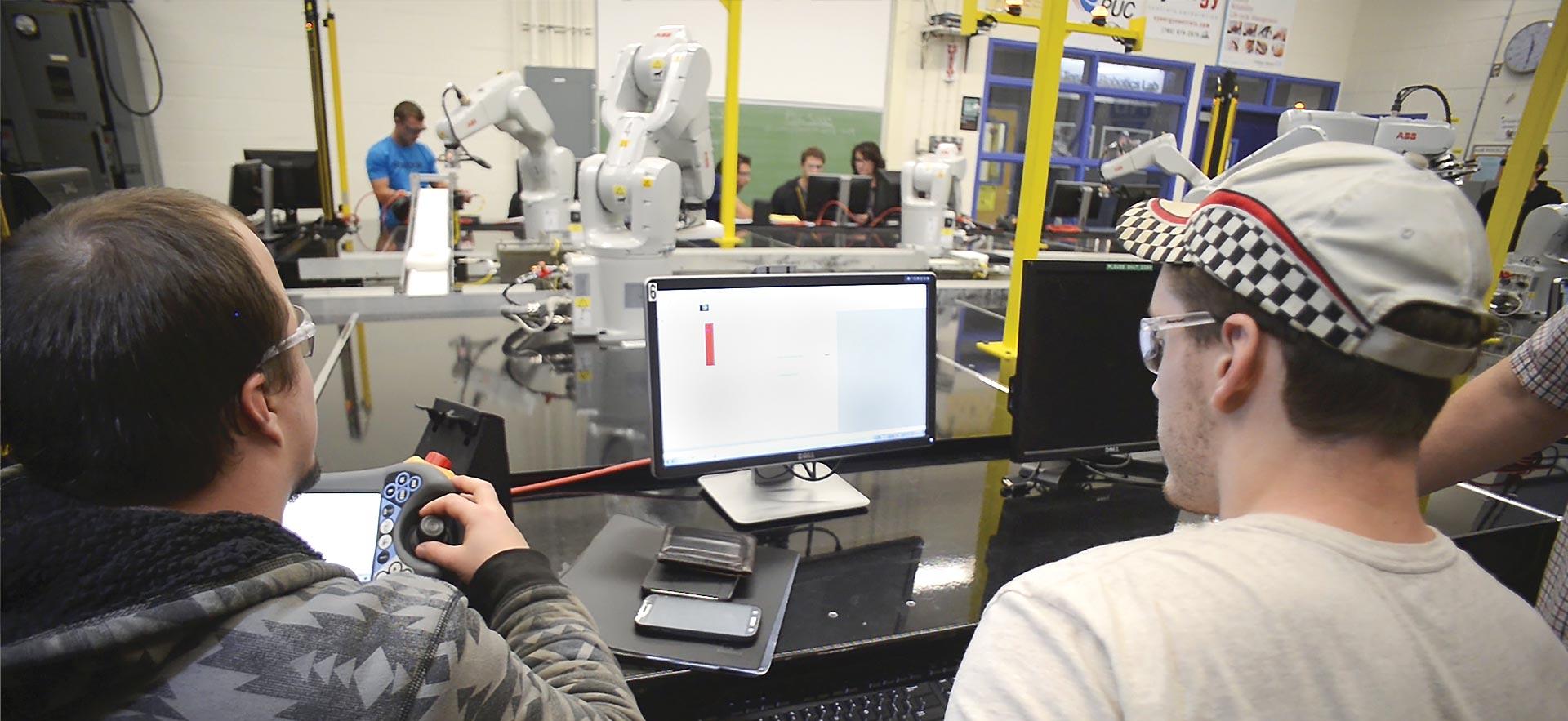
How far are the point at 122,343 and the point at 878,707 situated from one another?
0.86 metres

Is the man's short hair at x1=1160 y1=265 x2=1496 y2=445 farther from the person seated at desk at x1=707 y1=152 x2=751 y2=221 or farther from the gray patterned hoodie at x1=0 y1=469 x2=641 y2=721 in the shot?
the person seated at desk at x1=707 y1=152 x2=751 y2=221

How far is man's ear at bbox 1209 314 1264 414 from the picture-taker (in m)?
0.63

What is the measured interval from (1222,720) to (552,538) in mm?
967

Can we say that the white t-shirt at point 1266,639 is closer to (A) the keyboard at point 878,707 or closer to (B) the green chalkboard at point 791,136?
(A) the keyboard at point 878,707

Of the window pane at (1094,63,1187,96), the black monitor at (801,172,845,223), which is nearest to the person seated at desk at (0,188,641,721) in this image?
the black monitor at (801,172,845,223)

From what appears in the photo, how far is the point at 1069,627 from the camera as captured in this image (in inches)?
21.7

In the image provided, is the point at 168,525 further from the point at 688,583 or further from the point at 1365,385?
the point at 1365,385

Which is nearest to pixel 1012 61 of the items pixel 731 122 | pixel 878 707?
pixel 731 122

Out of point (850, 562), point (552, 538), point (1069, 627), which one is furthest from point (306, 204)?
point (1069, 627)

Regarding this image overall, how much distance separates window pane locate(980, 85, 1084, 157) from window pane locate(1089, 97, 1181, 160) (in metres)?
0.22

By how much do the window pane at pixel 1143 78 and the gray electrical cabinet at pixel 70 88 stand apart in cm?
759

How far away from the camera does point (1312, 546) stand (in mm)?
554

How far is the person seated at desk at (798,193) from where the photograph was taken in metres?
5.12

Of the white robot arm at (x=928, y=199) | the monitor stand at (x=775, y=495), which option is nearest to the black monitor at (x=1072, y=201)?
the white robot arm at (x=928, y=199)
